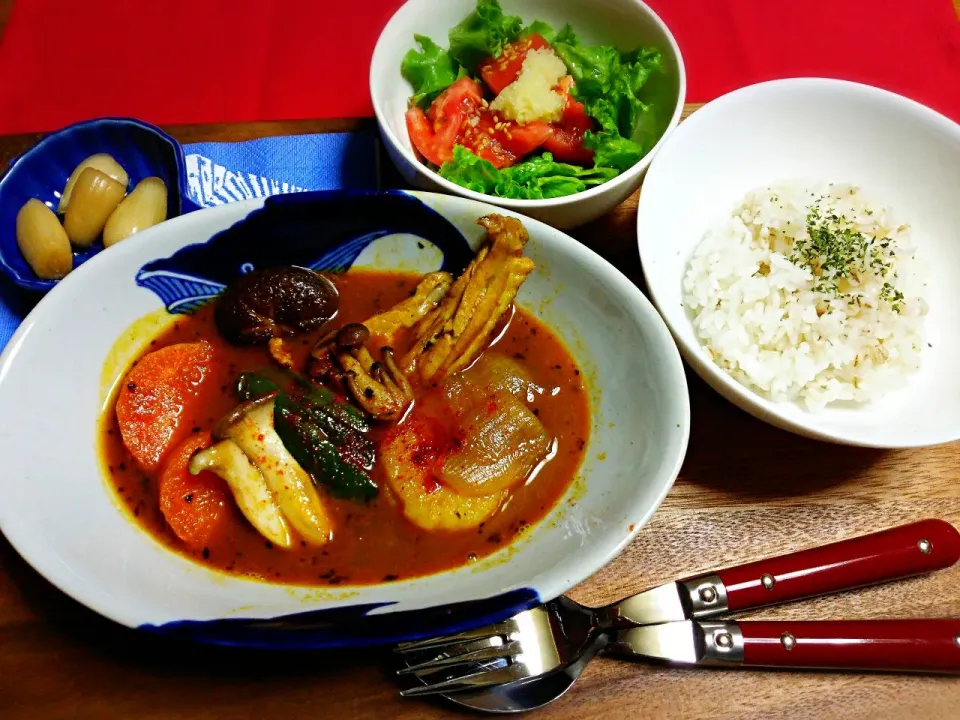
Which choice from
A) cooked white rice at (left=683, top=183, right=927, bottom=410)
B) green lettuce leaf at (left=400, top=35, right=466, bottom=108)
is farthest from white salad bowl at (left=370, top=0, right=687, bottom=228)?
cooked white rice at (left=683, top=183, right=927, bottom=410)

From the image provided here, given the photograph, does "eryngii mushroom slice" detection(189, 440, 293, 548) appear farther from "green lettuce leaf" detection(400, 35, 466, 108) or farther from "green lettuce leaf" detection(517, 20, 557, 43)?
"green lettuce leaf" detection(517, 20, 557, 43)

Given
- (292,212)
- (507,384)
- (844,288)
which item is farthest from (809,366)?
(292,212)

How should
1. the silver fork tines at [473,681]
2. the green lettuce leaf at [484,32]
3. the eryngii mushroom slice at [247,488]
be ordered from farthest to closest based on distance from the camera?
the green lettuce leaf at [484,32] → the eryngii mushroom slice at [247,488] → the silver fork tines at [473,681]

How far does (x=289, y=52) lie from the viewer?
3057 millimetres

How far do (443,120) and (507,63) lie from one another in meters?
0.33

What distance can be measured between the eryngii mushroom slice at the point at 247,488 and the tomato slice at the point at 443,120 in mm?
1204

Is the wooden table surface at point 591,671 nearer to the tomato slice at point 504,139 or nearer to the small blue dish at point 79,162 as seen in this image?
the small blue dish at point 79,162

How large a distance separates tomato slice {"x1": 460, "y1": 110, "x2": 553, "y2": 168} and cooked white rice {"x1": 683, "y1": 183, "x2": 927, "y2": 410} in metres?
0.67

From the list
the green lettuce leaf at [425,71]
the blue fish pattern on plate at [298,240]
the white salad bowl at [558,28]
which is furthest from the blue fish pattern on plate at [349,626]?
the green lettuce leaf at [425,71]

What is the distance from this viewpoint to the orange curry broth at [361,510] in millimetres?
1697

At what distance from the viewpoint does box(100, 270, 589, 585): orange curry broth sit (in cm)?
170

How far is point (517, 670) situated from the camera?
165cm

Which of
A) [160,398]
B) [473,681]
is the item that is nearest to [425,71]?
[160,398]

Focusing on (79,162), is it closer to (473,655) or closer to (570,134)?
(570,134)
